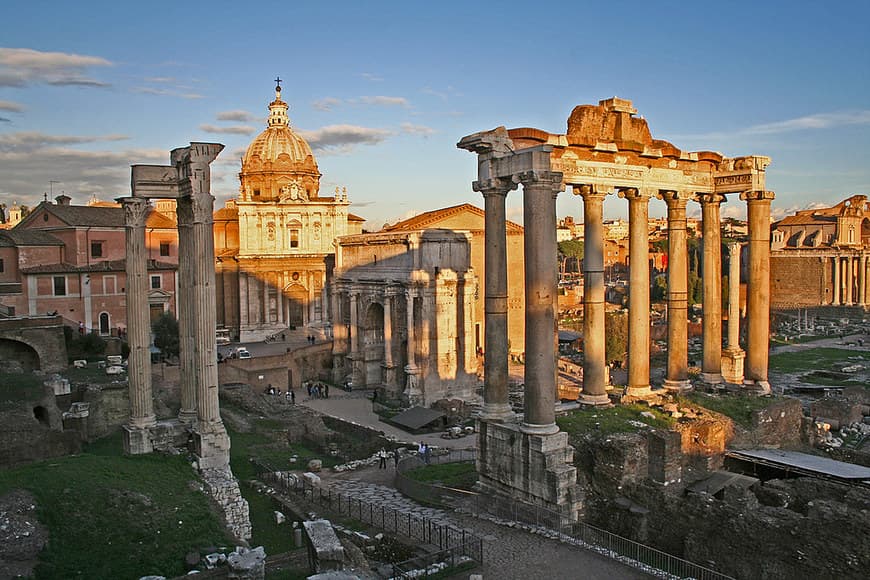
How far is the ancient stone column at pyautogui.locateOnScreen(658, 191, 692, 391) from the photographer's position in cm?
1959

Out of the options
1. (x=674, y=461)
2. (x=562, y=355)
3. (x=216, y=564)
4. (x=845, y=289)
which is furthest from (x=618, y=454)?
(x=845, y=289)

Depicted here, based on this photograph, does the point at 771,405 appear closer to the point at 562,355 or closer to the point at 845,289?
the point at 562,355

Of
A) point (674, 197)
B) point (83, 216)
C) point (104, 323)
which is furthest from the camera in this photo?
point (83, 216)

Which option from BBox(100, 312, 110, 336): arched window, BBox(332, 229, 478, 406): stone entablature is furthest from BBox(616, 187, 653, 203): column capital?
BBox(100, 312, 110, 336): arched window

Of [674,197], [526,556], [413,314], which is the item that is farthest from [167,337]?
[526,556]

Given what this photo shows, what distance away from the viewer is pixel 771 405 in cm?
1844

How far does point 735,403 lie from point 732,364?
3.90m

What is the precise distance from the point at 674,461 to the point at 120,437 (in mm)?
14970

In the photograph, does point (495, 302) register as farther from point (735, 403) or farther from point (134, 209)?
point (134, 209)

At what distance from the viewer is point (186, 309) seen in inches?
643

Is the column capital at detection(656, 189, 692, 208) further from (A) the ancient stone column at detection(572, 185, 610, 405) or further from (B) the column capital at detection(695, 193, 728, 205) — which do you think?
(A) the ancient stone column at detection(572, 185, 610, 405)

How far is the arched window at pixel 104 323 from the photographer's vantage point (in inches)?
1577

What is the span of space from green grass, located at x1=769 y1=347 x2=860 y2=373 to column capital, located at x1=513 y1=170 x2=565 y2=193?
117ft

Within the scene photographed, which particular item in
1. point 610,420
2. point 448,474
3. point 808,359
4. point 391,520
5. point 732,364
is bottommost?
point 808,359
